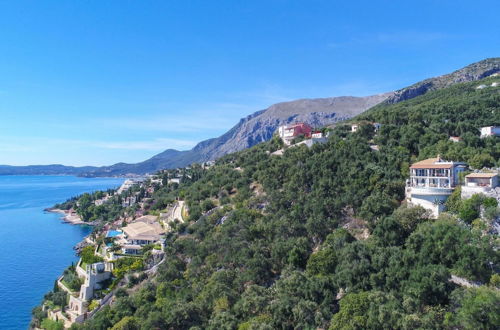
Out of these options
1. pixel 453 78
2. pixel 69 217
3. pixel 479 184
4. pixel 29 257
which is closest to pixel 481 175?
pixel 479 184

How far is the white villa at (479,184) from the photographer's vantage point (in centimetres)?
2489

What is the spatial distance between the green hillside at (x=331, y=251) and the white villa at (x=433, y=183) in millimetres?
1496

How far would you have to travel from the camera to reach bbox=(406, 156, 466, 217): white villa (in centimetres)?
2666

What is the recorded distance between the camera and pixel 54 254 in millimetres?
51344

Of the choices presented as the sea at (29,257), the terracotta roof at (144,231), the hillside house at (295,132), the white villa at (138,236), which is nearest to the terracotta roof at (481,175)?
the white villa at (138,236)

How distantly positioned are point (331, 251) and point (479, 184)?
36.8 ft

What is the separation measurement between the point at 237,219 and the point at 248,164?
55.0 feet

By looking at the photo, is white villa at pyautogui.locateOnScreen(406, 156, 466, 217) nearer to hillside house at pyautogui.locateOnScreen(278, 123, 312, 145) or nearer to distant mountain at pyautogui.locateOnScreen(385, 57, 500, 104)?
hillside house at pyautogui.locateOnScreen(278, 123, 312, 145)

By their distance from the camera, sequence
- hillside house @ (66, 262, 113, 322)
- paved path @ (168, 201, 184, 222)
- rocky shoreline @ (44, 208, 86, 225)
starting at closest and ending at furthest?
hillside house @ (66, 262, 113, 322), paved path @ (168, 201, 184, 222), rocky shoreline @ (44, 208, 86, 225)

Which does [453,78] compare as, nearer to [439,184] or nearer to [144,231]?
[439,184]

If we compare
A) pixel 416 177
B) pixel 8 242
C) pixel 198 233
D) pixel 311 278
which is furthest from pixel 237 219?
pixel 8 242

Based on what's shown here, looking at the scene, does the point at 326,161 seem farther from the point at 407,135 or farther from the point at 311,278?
the point at 311,278

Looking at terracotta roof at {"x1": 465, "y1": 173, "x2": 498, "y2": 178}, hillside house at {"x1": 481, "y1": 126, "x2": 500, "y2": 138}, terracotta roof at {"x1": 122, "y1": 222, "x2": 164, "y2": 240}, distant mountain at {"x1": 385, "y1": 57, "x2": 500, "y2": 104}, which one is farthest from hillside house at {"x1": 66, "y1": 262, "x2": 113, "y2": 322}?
distant mountain at {"x1": 385, "y1": 57, "x2": 500, "y2": 104}

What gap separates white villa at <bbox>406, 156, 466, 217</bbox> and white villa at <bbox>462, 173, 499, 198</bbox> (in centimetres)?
112
